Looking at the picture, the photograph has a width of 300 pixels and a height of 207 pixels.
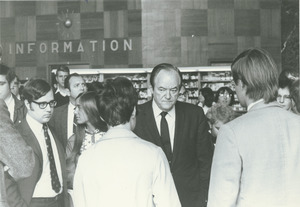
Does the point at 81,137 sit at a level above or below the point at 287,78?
below

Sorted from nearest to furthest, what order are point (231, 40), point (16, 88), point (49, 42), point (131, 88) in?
1. point (131, 88)
2. point (16, 88)
3. point (231, 40)
4. point (49, 42)

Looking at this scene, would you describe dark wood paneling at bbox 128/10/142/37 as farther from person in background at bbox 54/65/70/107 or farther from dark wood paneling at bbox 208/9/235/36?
person in background at bbox 54/65/70/107

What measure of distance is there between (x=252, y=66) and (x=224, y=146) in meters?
0.36

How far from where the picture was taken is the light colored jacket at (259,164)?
5.82ft

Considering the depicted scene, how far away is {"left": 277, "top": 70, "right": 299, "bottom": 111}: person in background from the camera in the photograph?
10.9ft

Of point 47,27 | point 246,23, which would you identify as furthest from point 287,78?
point 47,27

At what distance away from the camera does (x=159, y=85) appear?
2910 millimetres

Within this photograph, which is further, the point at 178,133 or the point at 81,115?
the point at 178,133

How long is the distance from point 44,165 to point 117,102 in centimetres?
106

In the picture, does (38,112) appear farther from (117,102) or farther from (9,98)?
(117,102)

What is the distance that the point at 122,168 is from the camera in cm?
182

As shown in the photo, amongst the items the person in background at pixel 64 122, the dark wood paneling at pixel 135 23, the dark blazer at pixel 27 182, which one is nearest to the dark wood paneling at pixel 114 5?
the dark wood paneling at pixel 135 23

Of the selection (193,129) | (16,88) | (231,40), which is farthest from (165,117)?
(231,40)

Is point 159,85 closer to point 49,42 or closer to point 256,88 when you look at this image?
point 256,88
